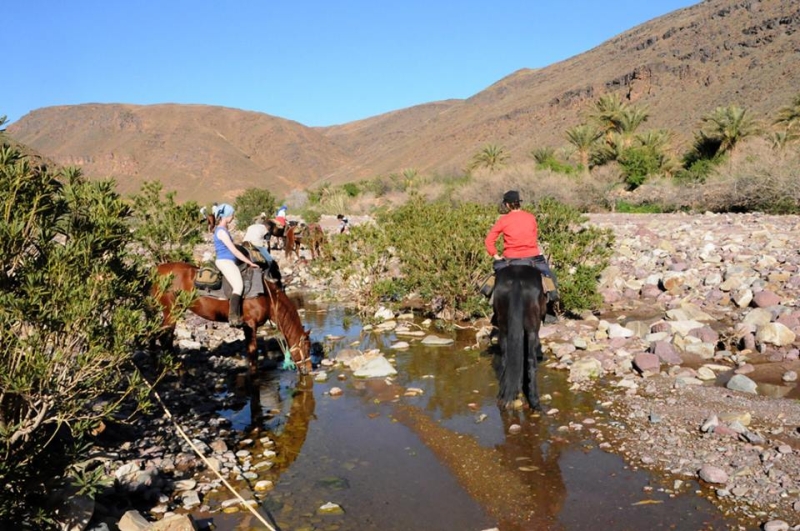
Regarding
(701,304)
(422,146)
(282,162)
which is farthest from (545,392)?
(282,162)

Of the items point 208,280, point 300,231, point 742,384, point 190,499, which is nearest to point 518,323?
point 742,384

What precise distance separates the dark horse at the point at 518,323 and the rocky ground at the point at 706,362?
3.26 feet

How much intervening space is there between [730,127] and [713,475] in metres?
30.9

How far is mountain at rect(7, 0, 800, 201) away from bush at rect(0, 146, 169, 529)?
50874 mm

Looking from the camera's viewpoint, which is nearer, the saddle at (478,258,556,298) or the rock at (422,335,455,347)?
the saddle at (478,258,556,298)

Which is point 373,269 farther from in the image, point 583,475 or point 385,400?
point 583,475

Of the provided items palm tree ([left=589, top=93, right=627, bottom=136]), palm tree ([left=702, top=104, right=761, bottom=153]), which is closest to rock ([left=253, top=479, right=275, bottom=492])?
palm tree ([left=702, top=104, right=761, bottom=153])

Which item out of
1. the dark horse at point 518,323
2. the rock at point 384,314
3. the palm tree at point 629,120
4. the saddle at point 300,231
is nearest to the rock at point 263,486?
the dark horse at point 518,323

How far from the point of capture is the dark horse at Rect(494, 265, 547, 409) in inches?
267

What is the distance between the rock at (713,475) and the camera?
4996mm

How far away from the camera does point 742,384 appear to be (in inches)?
278

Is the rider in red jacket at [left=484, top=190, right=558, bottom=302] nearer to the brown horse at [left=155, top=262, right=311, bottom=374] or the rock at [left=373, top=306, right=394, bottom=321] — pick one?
the brown horse at [left=155, top=262, right=311, bottom=374]

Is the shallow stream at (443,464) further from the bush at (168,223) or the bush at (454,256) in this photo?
the bush at (168,223)

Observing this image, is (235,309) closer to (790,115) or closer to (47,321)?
(47,321)
